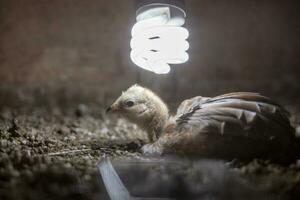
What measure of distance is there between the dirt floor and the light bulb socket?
0.45 m

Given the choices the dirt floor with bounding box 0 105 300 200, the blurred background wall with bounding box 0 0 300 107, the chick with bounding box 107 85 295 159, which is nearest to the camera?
the dirt floor with bounding box 0 105 300 200

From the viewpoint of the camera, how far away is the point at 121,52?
6.98ft

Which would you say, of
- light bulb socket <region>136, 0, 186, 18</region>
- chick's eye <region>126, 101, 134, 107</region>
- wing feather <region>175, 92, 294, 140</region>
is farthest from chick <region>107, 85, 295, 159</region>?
light bulb socket <region>136, 0, 186, 18</region>

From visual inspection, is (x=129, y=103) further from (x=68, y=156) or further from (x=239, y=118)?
(x=239, y=118)

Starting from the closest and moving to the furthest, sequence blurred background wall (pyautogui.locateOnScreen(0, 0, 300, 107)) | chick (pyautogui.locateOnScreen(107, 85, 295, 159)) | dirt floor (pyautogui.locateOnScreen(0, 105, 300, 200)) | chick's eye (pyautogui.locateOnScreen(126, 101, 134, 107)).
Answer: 1. dirt floor (pyautogui.locateOnScreen(0, 105, 300, 200))
2. chick (pyautogui.locateOnScreen(107, 85, 295, 159))
3. chick's eye (pyautogui.locateOnScreen(126, 101, 134, 107))
4. blurred background wall (pyautogui.locateOnScreen(0, 0, 300, 107))

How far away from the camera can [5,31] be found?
1.90 m

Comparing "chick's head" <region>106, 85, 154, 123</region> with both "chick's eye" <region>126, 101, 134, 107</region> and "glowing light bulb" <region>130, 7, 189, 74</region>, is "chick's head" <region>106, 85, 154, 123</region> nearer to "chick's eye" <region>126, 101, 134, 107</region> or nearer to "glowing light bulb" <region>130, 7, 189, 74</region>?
"chick's eye" <region>126, 101, 134, 107</region>

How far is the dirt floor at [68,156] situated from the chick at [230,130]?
0.17 ft

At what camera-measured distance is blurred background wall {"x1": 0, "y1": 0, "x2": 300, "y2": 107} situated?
1900 millimetres

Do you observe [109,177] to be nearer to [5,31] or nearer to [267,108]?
[267,108]

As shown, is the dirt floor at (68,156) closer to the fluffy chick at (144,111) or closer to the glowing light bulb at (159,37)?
the fluffy chick at (144,111)

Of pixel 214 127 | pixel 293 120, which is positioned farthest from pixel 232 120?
pixel 293 120

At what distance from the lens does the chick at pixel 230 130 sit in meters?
1.40

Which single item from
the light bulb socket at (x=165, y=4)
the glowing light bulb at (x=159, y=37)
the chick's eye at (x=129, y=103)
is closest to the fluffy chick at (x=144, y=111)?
the chick's eye at (x=129, y=103)
